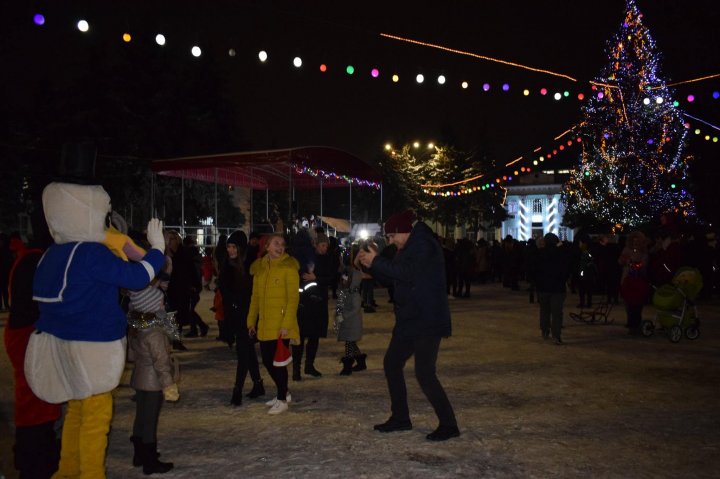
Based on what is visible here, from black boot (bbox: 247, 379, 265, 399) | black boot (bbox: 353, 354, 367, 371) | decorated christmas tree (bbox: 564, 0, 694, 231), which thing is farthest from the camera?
decorated christmas tree (bbox: 564, 0, 694, 231)

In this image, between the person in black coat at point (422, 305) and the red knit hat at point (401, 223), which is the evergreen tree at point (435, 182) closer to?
the red knit hat at point (401, 223)

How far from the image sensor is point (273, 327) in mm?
6781

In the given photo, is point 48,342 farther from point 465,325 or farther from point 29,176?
point 29,176

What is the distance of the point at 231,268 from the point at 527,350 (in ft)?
16.7

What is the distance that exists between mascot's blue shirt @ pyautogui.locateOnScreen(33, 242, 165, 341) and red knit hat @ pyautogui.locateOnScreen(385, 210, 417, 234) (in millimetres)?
2658

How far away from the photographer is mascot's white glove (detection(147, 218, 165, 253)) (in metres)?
4.21

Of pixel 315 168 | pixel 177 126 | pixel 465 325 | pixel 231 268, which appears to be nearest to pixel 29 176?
pixel 177 126

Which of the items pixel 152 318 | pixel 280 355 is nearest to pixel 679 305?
pixel 280 355

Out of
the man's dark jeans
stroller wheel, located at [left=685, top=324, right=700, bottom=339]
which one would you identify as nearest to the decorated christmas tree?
stroller wheel, located at [left=685, top=324, right=700, bottom=339]

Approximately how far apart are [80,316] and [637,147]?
33.2 meters

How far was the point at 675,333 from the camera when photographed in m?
11.7

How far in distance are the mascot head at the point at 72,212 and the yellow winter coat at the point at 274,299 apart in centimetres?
287

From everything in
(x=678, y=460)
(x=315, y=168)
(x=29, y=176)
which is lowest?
(x=678, y=460)

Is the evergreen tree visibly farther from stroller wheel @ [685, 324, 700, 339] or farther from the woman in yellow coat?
the woman in yellow coat
